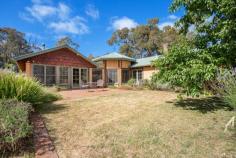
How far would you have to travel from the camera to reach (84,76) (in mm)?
20828

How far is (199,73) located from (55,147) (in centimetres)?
499

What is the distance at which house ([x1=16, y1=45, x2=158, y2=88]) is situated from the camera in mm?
16719

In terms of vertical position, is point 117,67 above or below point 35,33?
below

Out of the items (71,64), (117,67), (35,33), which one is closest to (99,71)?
(117,67)

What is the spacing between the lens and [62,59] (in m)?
18.5

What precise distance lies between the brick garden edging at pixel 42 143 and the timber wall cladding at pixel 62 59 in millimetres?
12505

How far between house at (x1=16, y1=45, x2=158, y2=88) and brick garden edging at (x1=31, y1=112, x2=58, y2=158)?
11.9 m

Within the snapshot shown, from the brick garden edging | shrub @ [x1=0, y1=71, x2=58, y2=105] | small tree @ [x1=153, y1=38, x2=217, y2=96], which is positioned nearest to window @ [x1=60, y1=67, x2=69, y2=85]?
shrub @ [x1=0, y1=71, x2=58, y2=105]

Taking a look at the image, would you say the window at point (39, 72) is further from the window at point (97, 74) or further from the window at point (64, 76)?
the window at point (97, 74)

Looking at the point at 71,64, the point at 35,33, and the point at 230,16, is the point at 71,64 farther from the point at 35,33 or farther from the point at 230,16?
the point at 35,33

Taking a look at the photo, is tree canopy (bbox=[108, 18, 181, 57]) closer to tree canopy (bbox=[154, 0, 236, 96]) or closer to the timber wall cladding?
the timber wall cladding

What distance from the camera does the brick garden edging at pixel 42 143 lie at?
3.58 meters

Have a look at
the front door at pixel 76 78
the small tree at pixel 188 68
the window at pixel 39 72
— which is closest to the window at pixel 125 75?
the front door at pixel 76 78

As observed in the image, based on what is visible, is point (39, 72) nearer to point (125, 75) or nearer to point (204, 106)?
point (125, 75)
